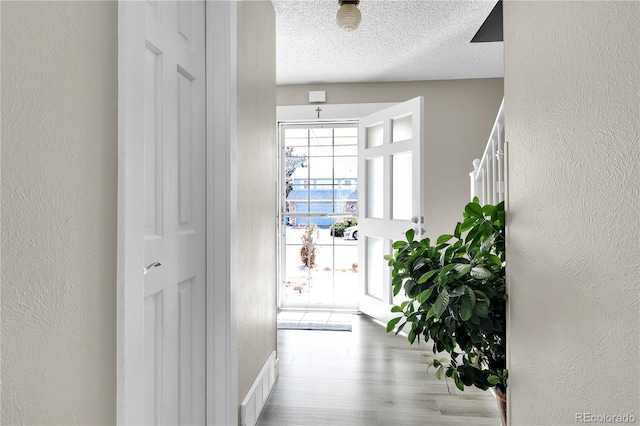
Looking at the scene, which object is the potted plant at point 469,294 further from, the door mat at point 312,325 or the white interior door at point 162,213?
the door mat at point 312,325

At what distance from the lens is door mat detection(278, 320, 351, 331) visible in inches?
146

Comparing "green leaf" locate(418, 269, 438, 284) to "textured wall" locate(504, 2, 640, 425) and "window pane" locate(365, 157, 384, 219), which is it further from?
"window pane" locate(365, 157, 384, 219)

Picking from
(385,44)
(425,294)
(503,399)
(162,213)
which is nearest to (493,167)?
(425,294)

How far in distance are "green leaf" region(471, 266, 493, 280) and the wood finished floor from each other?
40.7 inches

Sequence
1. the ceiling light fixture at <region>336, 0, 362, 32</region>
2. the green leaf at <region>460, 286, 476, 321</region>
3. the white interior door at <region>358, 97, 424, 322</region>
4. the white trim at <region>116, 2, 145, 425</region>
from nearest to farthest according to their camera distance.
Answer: the white trim at <region>116, 2, 145, 425</region>
the green leaf at <region>460, 286, 476, 321</region>
the ceiling light fixture at <region>336, 0, 362, 32</region>
the white interior door at <region>358, 97, 424, 322</region>

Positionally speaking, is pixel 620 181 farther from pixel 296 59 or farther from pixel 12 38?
pixel 296 59

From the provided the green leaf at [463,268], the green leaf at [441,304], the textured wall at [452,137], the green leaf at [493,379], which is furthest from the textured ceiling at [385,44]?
the green leaf at [493,379]

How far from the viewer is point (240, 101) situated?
5.78 feet

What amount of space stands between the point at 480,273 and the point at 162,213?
3.64 feet

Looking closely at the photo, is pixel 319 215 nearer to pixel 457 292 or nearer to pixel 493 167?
pixel 493 167

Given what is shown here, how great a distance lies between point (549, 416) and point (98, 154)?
4.29ft

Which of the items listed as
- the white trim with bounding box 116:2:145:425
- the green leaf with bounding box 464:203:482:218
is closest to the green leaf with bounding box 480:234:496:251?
the green leaf with bounding box 464:203:482:218

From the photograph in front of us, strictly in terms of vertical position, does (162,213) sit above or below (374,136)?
below

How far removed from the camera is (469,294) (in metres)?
1.37
